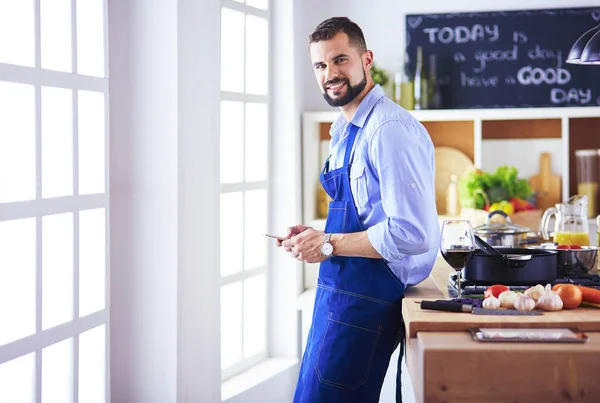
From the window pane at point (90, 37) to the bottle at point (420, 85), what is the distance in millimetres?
2190

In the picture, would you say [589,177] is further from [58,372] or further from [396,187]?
[58,372]

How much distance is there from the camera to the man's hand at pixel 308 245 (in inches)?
93.7

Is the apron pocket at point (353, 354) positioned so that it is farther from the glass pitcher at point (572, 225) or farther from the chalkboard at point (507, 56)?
the chalkboard at point (507, 56)

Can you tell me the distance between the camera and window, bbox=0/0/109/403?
234cm

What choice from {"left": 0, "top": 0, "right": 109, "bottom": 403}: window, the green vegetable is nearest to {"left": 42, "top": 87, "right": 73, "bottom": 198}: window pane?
{"left": 0, "top": 0, "right": 109, "bottom": 403}: window

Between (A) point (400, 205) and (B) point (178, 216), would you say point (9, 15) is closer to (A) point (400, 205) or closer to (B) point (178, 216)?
(B) point (178, 216)

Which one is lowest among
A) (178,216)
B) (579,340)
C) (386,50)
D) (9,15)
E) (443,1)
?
(579,340)

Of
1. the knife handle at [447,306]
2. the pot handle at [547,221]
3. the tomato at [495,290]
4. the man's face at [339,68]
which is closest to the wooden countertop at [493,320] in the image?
the knife handle at [447,306]

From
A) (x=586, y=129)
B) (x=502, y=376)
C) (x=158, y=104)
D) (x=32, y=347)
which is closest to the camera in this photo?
(x=502, y=376)

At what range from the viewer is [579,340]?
5.59ft

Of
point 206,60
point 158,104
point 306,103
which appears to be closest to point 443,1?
point 306,103

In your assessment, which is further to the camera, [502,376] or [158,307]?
[158,307]

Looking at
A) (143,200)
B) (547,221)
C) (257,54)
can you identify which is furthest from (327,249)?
(257,54)

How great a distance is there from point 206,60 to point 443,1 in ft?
6.46
